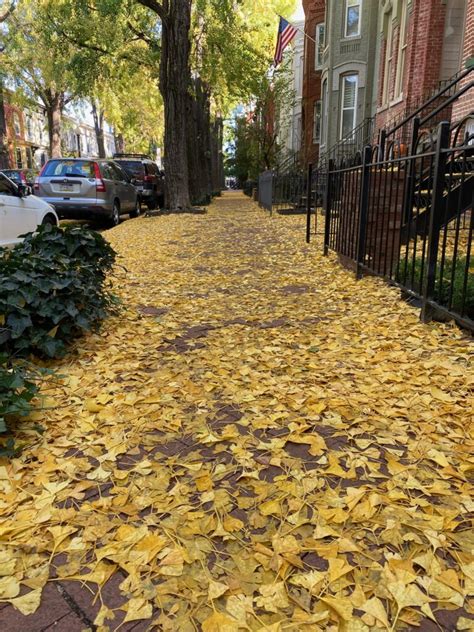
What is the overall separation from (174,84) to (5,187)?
29.8ft

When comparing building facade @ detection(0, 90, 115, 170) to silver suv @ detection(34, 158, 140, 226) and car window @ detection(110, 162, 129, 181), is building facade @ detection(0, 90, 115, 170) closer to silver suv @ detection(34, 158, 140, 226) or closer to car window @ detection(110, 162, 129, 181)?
car window @ detection(110, 162, 129, 181)

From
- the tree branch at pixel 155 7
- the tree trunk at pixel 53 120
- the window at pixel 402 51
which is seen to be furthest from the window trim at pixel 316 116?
the tree trunk at pixel 53 120

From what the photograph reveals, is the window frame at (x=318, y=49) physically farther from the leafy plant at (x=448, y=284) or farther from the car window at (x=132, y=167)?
the leafy plant at (x=448, y=284)

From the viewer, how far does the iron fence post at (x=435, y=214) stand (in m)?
4.27

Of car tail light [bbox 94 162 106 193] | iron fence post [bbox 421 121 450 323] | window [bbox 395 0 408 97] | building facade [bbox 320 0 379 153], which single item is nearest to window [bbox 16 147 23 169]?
building facade [bbox 320 0 379 153]

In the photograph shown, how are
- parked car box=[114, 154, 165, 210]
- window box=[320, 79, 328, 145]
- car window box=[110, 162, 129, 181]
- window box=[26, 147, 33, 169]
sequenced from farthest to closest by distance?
1. window box=[26, 147, 33, 169]
2. window box=[320, 79, 328, 145]
3. parked car box=[114, 154, 165, 210]
4. car window box=[110, 162, 129, 181]

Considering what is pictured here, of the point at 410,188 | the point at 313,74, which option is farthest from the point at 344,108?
the point at 410,188

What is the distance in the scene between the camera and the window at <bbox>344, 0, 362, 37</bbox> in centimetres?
2071

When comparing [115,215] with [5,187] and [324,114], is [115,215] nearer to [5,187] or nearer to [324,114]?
[5,187]

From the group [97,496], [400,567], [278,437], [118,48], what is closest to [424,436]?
[278,437]

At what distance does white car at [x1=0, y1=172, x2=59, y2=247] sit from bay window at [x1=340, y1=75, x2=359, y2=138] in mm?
15599

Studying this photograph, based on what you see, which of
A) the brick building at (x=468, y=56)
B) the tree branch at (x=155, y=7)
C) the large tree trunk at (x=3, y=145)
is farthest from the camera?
the large tree trunk at (x=3, y=145)

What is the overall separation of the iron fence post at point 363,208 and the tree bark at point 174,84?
1082cm

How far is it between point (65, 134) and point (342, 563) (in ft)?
247
